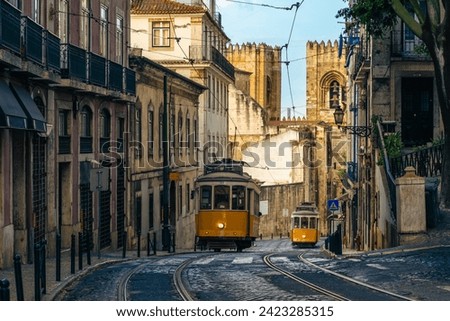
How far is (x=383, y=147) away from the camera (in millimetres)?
26625

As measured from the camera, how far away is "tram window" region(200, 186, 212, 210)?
2994 cm

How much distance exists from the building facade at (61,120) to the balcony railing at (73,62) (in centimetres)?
3

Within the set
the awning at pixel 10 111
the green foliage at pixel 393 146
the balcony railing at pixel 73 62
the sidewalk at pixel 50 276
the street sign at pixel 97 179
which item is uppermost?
the balcony railing at pixel 73 62

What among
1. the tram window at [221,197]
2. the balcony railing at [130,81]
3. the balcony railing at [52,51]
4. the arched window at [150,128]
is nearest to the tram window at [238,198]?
the tram window at [221,197]

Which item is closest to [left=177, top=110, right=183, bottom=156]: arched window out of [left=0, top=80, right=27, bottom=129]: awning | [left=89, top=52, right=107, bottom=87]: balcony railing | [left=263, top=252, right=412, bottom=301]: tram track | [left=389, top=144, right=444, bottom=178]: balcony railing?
[left=89, top=52, right=107, bottom=87]: balcony railing

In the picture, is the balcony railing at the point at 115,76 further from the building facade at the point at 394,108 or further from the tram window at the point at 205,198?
the building facade at the point at 394,108

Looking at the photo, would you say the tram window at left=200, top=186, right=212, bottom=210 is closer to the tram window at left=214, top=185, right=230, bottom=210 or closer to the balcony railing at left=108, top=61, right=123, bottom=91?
the tram window at left=214, top=185, right=230, bottom=210

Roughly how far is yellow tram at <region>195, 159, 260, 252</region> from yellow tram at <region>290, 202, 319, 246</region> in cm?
2018

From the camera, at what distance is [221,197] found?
2988 cm

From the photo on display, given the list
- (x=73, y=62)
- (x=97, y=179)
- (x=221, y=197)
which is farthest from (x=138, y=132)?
(x=97, y=179)

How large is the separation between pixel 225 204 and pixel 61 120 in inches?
305

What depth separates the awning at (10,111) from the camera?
15828 mm

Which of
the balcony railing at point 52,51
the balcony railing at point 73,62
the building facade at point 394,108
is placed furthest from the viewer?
the building facade at point 394,108

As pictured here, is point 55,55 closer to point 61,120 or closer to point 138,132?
point 61,120
